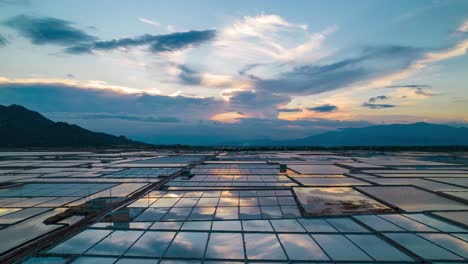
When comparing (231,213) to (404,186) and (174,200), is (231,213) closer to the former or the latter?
(174,200)

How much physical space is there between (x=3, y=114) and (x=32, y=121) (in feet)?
30.2

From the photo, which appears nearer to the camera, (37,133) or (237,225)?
(237,225)

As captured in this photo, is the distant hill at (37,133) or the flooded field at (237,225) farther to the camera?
the distant hill at (37,133)

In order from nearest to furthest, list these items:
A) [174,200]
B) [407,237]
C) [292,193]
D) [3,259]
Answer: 1. [3,259]
2. [407,237]
3. [174,200]
4. [292,193]

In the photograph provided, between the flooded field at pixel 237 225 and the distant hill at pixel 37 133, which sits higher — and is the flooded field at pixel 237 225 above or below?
below

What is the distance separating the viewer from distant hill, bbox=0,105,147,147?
3204 inches

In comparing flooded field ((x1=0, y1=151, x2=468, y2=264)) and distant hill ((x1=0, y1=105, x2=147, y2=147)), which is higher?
distant hill ((x1=0, y1=105, x2=147, y2=147))

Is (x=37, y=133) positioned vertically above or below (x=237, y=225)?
above

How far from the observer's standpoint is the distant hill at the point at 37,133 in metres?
81.4

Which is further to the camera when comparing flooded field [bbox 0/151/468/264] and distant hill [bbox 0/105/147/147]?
distant hill [bbox 0/105/147/147]

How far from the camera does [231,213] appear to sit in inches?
400

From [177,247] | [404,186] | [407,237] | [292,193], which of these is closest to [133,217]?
[177,247]

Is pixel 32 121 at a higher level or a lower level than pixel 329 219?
higher

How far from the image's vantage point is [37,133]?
284 ft
